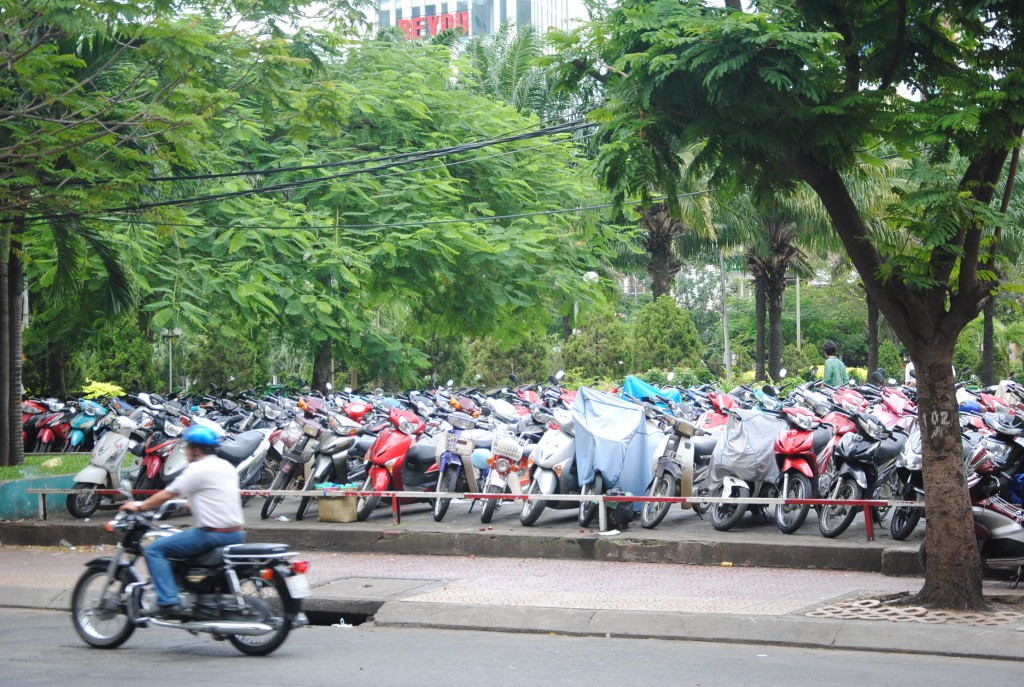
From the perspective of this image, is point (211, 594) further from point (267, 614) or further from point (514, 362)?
point (514, 362)

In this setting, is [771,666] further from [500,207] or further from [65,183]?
[500,207]

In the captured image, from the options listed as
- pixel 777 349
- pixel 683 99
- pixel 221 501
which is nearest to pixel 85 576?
pixel 221 501

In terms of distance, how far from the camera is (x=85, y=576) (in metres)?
7.82

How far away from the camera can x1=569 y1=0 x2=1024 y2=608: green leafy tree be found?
307 inches

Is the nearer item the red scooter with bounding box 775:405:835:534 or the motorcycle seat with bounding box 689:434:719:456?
the red scooter with bounding box 775:405:835:534

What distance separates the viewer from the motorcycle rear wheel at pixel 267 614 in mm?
7402

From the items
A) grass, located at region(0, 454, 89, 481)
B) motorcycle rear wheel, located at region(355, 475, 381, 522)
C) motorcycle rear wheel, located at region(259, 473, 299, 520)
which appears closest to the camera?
motorcycle rear wheel, located at region(355, 475, 381, 522)

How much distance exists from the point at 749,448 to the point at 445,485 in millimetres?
3703

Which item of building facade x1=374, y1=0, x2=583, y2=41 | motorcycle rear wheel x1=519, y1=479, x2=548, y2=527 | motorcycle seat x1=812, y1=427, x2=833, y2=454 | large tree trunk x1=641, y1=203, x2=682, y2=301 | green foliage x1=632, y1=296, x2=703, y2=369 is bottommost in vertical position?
A: motorcycle rear wheel x1=519, y1=479, x2=548, y2=527

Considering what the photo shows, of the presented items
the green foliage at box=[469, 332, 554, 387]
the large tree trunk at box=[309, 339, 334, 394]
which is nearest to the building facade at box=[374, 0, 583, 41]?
the green foliage at box=[469, 332, 554, 387]

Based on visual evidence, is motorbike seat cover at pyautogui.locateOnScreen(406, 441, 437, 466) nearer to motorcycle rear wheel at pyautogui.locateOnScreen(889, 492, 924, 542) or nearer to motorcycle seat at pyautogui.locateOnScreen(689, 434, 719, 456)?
motorcycle seat at pyautogui.locateOnScreen(689, 434, 719, 456)

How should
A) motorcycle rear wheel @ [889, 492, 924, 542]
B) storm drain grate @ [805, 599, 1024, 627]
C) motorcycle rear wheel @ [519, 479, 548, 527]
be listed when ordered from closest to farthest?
storm drain grate @ [805, 599, 1024, 627]
motorcycle rear wheel @ [889, 492, 924, 542]
motorcycle rear wheel @ [519, 479, 548, 527]

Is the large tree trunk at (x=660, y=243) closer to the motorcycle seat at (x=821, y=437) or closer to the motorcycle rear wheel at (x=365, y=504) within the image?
the motorcycle rear wheel at (x=365, y=504)

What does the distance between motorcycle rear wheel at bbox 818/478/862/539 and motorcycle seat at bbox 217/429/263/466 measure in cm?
741
